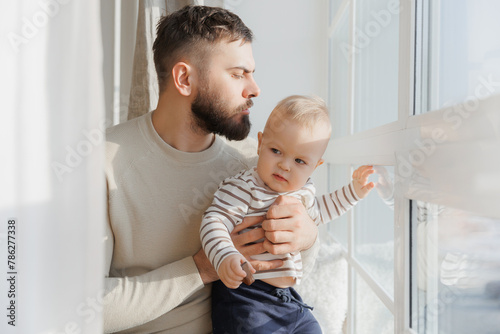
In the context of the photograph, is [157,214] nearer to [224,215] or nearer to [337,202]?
[224,215]

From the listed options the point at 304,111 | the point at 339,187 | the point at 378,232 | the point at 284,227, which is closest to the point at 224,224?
the point at 284,227

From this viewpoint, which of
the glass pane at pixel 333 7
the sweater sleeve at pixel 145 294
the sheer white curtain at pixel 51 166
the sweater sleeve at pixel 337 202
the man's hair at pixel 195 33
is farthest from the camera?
the glass pane at pixel 333 7

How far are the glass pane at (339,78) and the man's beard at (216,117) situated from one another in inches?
33.8

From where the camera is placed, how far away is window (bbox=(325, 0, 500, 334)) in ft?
2.37

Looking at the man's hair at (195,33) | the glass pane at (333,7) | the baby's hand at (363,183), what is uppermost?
the glass pane at (333,7)

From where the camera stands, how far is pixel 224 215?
1186 mm

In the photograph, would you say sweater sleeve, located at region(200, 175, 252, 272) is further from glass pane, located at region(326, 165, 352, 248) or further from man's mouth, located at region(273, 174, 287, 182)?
glass pane, located at region(326, 165, 352, 248)

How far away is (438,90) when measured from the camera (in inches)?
39.4

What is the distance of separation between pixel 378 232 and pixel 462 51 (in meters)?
0.82

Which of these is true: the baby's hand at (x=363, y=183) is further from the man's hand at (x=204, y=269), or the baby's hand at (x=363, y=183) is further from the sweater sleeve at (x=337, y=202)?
the man's hand at (x=204, y=269)

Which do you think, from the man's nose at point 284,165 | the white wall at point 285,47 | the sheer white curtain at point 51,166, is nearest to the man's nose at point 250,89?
the man's nose at point 284,165

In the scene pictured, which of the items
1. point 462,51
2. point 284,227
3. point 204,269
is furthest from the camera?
point 204,269

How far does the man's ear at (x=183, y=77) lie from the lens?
1.46 m

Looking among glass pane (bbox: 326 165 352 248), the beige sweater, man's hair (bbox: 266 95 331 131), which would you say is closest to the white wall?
glass pane (bbox: 326 165 352 248)
